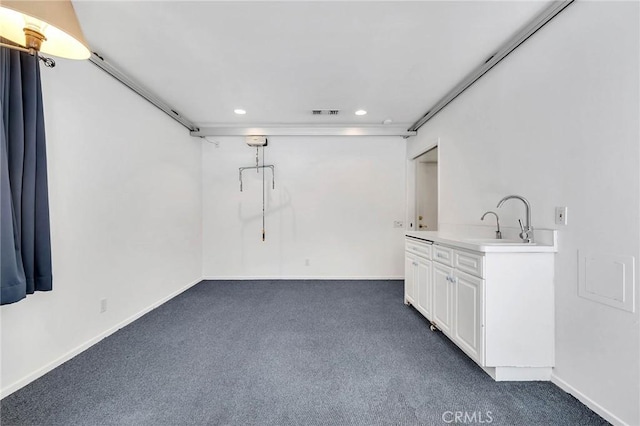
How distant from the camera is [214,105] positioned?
3391 mm

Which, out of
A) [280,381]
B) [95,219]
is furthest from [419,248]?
[95,219]

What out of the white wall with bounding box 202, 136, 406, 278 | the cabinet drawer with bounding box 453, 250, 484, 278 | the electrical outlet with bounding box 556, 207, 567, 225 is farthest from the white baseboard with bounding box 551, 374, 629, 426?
the white wall with bounding box 202, 136, 406, 278

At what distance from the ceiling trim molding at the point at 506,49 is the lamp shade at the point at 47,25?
2961 millimetres

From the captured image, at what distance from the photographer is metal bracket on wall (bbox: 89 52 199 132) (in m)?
2.27

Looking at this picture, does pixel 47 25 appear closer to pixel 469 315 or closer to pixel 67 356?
pixel 67 356

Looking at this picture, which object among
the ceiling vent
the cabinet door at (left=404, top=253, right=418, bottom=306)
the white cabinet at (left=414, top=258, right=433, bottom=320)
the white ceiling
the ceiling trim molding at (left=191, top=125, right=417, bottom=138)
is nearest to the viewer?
the white ceiling

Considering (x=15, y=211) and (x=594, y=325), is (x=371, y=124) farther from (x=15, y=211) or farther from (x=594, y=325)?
(x=15, y=211)

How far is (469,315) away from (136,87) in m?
3.85

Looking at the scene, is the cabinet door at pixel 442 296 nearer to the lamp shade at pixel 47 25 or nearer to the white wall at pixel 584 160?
the white wall at pixel 584 160

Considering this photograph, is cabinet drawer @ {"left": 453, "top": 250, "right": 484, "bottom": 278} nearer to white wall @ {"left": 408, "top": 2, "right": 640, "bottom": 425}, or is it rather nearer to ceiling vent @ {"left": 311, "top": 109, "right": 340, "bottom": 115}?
white wall @ {"left": 408, "top": 2, "right": 640, "bottom": 425}

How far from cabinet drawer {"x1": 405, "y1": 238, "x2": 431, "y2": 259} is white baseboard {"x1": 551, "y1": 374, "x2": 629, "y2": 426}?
122 centimetres

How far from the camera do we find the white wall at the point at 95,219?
1.84 meters

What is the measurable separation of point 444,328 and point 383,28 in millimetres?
2533

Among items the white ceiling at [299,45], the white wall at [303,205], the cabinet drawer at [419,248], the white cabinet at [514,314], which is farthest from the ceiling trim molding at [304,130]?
the white cabinet at [514,314]
